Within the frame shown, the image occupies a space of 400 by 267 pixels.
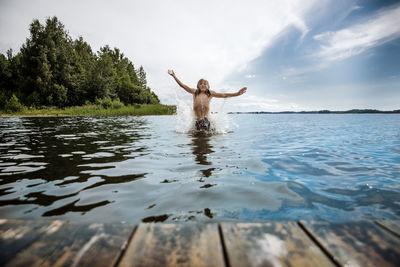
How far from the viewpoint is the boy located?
9547 mm

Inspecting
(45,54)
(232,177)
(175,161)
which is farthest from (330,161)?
(45,54)

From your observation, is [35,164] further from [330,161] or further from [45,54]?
[45,54]

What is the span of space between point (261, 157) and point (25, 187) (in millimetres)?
4403

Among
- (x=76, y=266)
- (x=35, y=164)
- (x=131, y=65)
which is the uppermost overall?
(x=131, y=65)

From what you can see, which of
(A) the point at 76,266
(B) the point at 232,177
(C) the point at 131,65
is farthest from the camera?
(C) the point at 131,65

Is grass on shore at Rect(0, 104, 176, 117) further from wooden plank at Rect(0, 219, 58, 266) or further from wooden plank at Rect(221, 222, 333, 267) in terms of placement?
wooden plank at Rect(221, 222, 333, 267)

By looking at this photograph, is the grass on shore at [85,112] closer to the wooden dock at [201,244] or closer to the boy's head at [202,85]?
the boy's head at [202,85]

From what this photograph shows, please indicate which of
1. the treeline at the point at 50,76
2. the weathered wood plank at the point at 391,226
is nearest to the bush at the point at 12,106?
the treeline at the point at 50,76

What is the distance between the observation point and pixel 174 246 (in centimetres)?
122

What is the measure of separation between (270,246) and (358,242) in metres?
0.56

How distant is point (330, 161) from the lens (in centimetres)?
455

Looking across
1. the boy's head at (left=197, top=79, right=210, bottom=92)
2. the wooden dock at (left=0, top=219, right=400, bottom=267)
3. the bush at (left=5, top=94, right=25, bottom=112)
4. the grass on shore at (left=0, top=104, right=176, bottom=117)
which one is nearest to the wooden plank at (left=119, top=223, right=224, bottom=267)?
the wooden dock at (left=0, top=219, right=400, bottom=267)

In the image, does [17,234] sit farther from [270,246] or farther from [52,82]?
[52,82]

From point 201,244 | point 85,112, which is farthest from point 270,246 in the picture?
point 85,112
